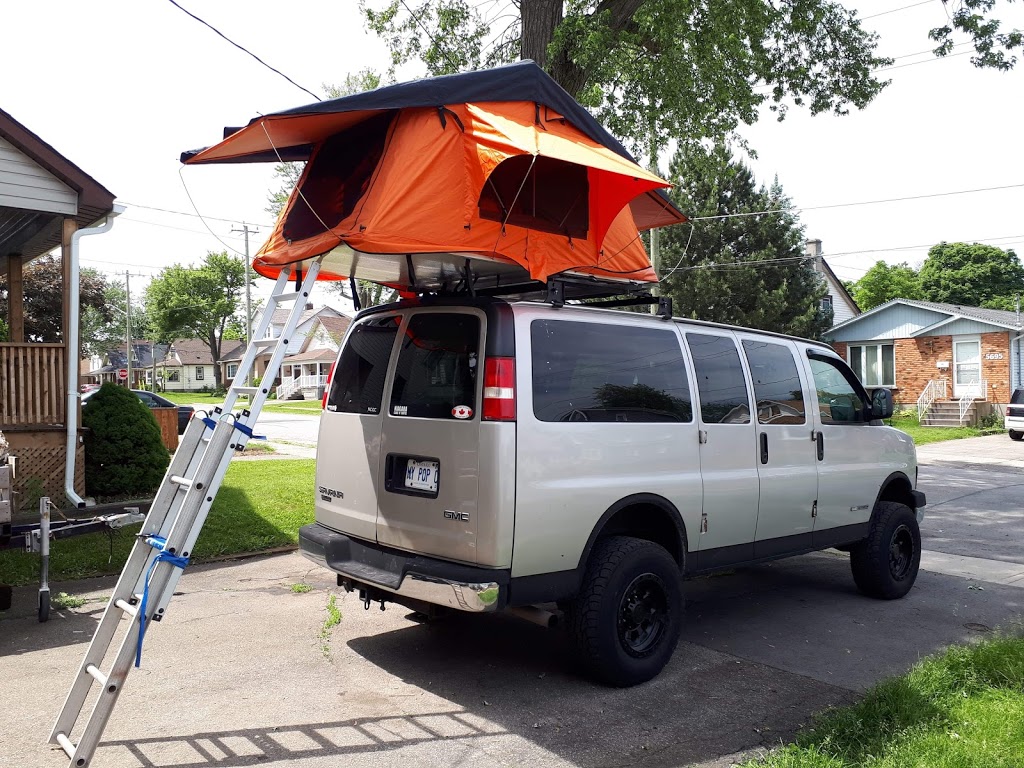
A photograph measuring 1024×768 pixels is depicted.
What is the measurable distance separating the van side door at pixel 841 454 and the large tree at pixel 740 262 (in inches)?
957

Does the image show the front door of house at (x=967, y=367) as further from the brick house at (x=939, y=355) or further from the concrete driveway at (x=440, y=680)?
the concrete driveway at (x=440, y=680)

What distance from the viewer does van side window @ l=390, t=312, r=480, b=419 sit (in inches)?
172

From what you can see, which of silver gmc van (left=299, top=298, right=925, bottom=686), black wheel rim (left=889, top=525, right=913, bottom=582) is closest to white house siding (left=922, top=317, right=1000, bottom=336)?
black wheel rim (left=889, top=525, right=913, bottom=582)

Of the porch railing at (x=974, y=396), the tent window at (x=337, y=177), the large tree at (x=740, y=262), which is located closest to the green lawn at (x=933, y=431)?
the porch railing at (x=974, y=396)

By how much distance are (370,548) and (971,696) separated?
3318mm

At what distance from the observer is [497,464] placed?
161 inches

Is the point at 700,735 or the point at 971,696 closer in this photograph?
the point at 700,735

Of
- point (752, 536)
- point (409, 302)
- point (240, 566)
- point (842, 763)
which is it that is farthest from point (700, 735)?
point (240, 566)

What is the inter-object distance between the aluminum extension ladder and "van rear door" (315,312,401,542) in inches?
35.3

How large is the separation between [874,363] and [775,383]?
31.1 metres

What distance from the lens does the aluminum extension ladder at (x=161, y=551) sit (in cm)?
343

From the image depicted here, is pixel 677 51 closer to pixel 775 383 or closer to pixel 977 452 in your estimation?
pixel 775 383

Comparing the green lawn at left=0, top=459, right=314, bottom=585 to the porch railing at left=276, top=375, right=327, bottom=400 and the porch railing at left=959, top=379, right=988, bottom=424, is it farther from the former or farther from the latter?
the porch railing at left=276, top=375, right=327, bottom=400

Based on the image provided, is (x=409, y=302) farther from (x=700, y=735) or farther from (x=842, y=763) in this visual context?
(x=842, y=763)
